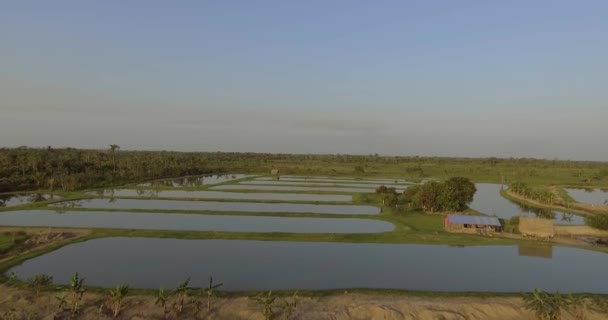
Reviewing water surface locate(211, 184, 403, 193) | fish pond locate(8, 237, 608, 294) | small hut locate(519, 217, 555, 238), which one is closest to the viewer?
fish pond locate(8, 237, 608, 294)

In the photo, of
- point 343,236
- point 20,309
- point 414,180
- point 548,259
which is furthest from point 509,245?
point 414,180

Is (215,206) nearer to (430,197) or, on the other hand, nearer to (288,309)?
(430,197)

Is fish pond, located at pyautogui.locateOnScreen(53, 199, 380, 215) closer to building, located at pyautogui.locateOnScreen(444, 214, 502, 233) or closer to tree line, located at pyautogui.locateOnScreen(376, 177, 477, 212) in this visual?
tree line, located at pyautogui.locateOnScreen(376, 177, 477, 212)

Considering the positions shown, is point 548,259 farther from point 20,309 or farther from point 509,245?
point 20,309

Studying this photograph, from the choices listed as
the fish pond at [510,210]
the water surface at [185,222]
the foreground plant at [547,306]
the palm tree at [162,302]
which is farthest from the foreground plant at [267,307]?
the fish pond at [510,210]

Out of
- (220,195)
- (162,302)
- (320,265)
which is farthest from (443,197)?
(162,302)

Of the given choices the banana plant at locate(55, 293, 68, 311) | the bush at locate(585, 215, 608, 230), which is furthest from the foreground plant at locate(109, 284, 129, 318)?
the bush at locate(585, 215, 608, 230)
